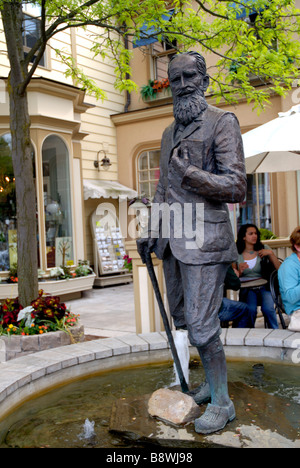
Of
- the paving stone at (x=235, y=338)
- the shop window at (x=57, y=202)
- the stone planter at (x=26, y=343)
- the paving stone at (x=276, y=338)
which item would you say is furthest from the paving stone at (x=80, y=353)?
the shop window at (x=57, y=202)

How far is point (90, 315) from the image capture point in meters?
8.21

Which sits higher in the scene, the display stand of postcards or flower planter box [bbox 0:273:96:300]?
the display stand of postcards

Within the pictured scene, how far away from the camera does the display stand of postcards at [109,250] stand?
12039 mm

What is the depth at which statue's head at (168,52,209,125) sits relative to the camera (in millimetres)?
2600

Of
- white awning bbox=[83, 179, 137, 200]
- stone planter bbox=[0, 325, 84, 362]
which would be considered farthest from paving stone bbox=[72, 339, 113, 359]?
white awning bbox=[83, 179, 137, 200]

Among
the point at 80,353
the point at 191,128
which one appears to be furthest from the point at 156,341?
the point at 191,128

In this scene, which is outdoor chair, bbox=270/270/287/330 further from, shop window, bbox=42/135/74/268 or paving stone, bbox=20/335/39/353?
shop window, bbox=42/135/74/268

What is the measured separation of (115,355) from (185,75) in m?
2.42

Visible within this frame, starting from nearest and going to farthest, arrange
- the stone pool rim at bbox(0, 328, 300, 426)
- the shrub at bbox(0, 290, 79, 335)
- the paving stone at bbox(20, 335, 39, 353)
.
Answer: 1. the stone pool rim at bbox(0, 328, 300, 426)
2. the paving stone at bbox(20, 335, 39, 353)
3. the shrub at bbox(0, 290, 79, 335)

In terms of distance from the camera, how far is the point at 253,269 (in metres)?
5.57

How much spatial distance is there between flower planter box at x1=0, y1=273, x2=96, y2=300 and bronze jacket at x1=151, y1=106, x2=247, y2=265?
625 centimetres
